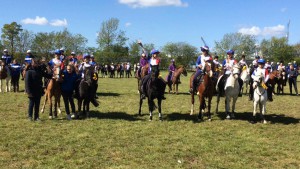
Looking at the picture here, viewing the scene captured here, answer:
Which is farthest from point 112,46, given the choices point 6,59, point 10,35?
point 6,59

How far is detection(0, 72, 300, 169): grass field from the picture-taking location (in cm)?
729

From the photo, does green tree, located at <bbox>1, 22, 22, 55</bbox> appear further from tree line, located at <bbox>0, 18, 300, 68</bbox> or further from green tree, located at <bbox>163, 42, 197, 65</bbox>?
green tree, located at <bbox>163, 42, 197, 65</bbox>

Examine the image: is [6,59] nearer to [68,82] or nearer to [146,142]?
[68,82]

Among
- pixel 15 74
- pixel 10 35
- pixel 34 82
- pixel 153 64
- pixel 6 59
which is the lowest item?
pixel 34 82

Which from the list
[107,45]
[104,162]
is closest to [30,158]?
[104,162]

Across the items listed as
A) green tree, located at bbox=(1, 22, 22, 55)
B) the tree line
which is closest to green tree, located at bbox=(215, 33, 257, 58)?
the tree line

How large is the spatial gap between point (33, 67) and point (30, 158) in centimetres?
475

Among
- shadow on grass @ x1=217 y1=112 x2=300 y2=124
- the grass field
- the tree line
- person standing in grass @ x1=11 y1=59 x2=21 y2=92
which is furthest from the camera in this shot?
the tree line

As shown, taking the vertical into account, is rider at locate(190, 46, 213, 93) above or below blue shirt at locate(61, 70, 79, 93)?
above

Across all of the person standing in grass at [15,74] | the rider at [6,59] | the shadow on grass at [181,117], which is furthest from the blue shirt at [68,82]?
the rider at [6,59]

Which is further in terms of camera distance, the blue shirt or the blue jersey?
the blue jersey

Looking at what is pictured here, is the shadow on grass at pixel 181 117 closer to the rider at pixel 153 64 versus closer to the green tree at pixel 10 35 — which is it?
the rider at pixel 153 64

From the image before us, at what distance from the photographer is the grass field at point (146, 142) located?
287 inches

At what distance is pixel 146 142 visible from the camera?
895cm
